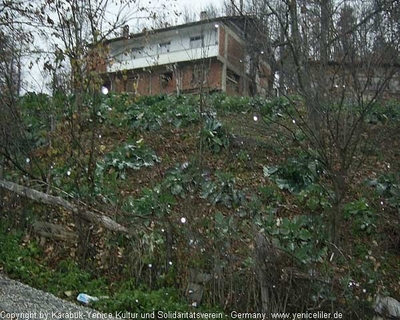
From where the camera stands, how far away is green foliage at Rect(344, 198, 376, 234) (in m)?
7.50

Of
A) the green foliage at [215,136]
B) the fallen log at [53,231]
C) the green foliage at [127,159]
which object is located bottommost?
the fallen log at [53,231]

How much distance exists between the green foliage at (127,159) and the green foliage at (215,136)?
117 cm

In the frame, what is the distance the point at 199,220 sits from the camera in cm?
634

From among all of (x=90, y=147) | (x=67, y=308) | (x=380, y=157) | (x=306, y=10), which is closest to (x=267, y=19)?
(x=306, y=10)

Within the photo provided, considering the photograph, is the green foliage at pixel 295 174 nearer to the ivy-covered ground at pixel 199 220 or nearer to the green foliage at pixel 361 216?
the ivy-covered ground at pixel 199 220

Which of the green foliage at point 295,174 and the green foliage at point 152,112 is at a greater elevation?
the green foliage at point 152,112

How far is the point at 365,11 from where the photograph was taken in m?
7.58

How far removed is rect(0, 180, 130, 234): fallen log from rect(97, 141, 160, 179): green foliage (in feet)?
6.40

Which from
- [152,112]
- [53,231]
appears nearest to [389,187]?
[53,231]

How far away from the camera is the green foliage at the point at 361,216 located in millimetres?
7500

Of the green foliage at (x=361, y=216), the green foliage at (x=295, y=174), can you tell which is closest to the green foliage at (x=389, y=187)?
the green foliage at (x=361, y=216)

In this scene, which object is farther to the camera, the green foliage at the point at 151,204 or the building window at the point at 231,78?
the building window at the point at 231,78

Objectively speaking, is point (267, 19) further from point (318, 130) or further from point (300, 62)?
point (318, 130)

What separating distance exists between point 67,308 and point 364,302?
10.5 ft
